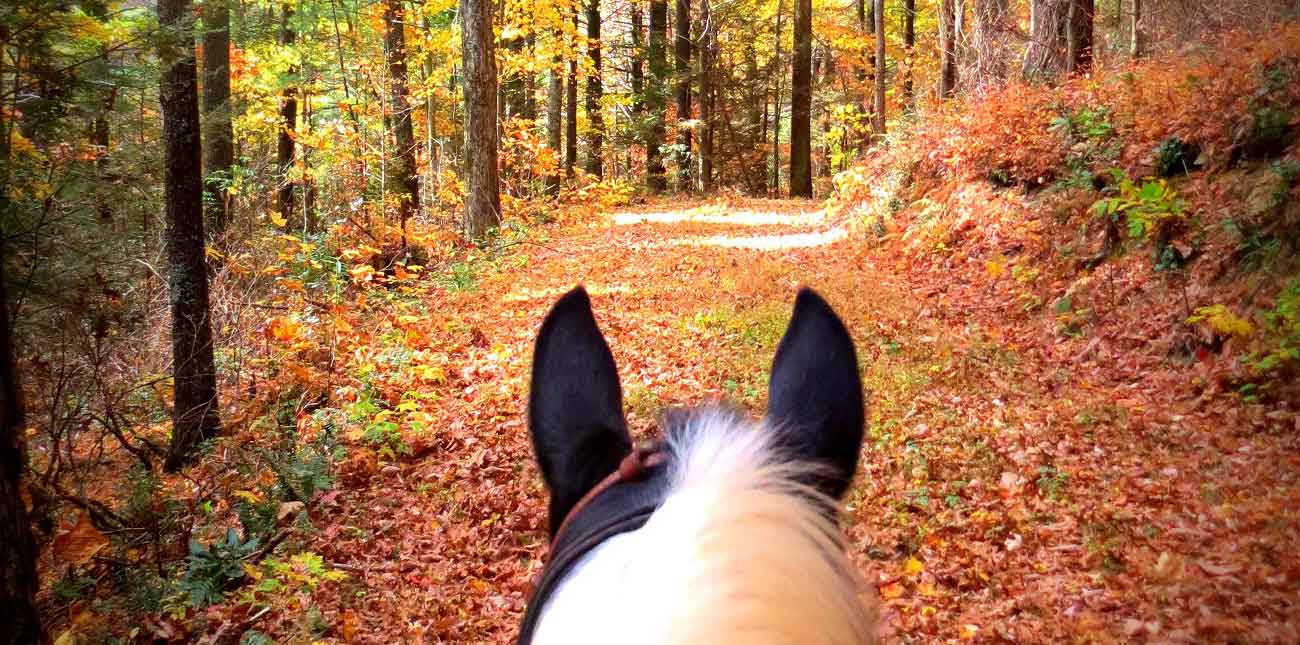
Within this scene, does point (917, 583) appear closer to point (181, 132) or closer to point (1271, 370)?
point (1271, 370)

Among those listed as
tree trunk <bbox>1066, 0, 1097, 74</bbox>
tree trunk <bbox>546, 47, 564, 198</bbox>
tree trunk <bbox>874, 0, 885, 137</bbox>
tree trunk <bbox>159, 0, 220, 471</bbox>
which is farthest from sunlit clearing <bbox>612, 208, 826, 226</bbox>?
tree trunk <bbox>159, 0, 220, 471</bbox>

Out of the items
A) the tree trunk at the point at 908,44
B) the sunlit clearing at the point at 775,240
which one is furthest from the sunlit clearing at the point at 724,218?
the tree trunk at the point at 908,44

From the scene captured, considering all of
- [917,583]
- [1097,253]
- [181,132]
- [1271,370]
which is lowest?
[917,583]

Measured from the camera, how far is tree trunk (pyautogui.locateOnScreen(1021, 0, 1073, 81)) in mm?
10352

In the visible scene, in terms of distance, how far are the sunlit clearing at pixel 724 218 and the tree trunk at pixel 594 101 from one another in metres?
4.68

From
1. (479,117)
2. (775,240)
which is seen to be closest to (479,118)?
(479,117)

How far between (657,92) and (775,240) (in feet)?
32.8

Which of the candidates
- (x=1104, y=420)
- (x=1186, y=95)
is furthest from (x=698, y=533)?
(x=1186, y=95)

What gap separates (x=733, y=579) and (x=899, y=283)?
9.27 meters

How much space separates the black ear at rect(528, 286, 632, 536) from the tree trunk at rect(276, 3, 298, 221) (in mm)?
12642

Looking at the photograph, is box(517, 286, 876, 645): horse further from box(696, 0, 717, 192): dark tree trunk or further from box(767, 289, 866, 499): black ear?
box(696, 0, 717, 192): dark tree trunk

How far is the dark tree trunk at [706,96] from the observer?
22.0 meters

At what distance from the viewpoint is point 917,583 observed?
14.1 ft

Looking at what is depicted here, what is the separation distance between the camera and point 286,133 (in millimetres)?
16312
